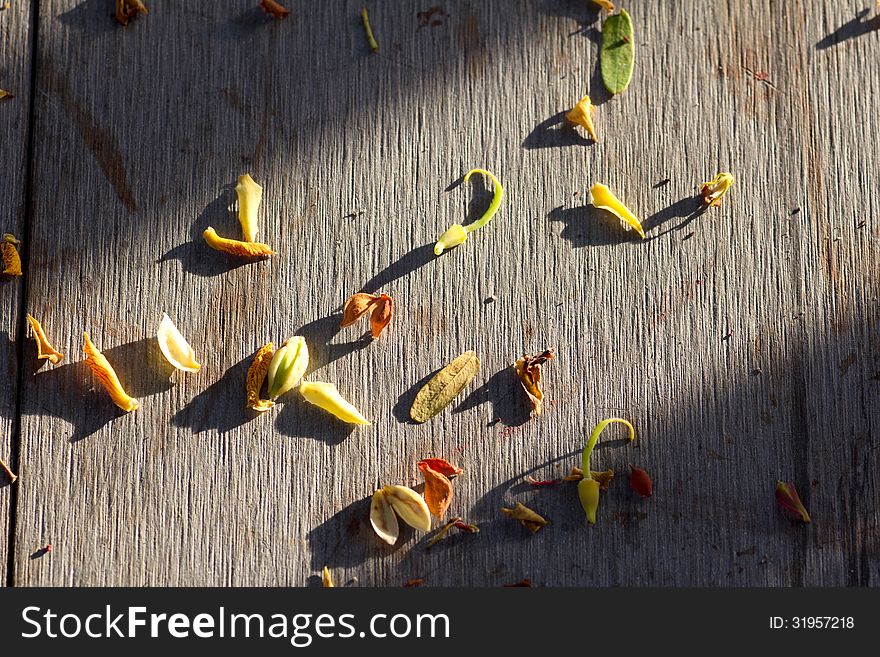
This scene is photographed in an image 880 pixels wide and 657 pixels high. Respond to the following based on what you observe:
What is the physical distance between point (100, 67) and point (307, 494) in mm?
432

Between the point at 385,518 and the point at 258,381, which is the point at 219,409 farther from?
the point at 385,518

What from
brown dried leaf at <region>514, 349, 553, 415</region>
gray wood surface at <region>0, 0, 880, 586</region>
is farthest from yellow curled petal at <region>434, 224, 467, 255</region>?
brown dried leaf at <region>514, 349, 553, 415</region>

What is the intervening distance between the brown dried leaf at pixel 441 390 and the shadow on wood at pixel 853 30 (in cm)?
46

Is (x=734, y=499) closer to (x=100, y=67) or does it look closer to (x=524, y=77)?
(x=524, y=77)

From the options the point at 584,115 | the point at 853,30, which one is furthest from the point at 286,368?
the point at 853,30

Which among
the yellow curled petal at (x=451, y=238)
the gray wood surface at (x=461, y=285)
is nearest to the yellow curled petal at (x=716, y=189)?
the gray wood surface at (x=461, y=285)

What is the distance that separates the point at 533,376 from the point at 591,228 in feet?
0.48

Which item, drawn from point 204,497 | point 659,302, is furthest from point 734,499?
point 204,497

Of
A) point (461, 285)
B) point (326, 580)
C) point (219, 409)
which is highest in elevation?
point (461, 285)

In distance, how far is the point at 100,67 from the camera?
0.83 meters

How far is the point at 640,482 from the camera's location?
0.78 meters

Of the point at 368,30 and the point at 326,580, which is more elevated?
the point at 368,30

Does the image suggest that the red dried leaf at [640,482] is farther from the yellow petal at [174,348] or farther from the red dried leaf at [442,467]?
the yellow petal at [174,348]

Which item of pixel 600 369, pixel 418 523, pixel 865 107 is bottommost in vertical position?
pixel 418 523
